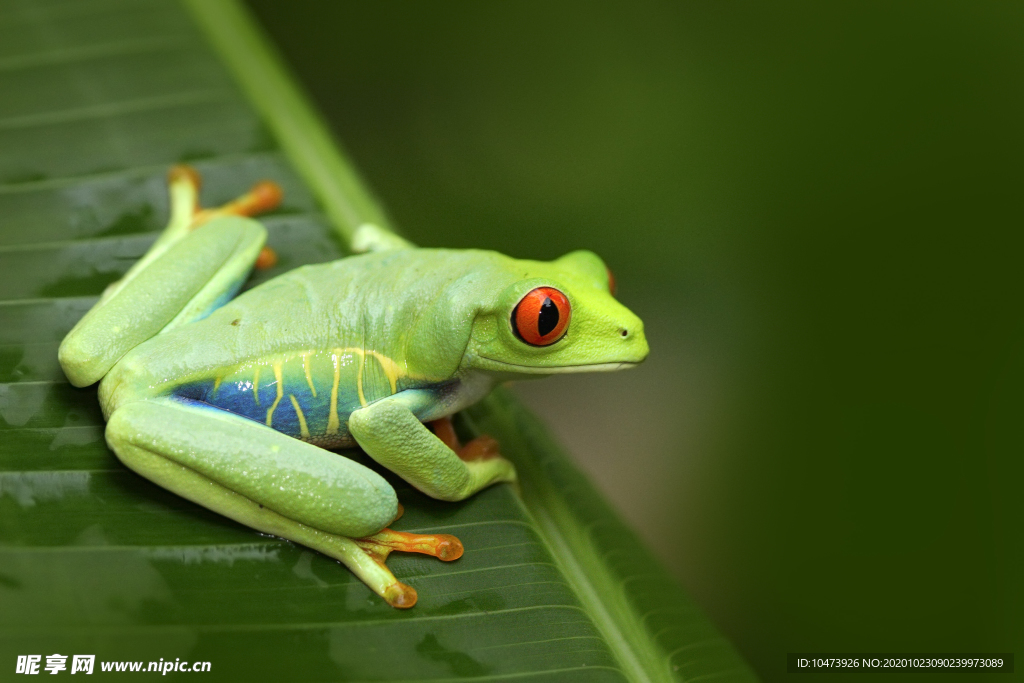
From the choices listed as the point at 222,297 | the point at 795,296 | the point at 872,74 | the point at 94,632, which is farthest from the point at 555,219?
the point at 94,632

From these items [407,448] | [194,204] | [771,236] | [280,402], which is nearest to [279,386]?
[280,402]

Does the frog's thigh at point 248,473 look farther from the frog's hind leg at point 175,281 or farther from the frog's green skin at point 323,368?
the frog's hind leg at point 175,281

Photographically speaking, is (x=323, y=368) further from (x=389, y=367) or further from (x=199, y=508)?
(x=199, y=508)

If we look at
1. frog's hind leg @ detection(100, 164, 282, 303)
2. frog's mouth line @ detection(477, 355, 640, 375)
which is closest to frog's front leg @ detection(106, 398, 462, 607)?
frog's mouth line @ detection(477, 355, 640, 375)

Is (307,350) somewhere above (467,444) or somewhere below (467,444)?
above

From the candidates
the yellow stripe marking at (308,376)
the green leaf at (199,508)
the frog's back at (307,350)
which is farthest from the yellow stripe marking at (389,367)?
the green leaf at (199,508)

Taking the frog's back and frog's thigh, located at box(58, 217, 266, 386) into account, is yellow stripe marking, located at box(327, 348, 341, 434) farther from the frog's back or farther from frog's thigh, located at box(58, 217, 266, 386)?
frog's thigh, located at box(58, 217, 266, 386)
